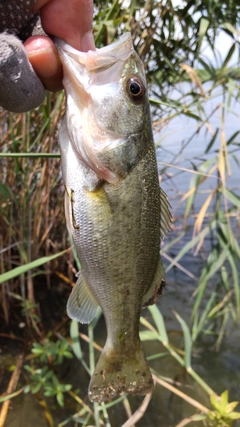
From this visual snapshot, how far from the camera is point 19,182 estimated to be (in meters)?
2.66

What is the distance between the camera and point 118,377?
1.36m

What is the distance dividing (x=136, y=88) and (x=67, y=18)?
0.98 ft

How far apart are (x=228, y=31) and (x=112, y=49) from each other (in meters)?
1.90

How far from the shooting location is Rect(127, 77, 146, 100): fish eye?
1230 millimetres

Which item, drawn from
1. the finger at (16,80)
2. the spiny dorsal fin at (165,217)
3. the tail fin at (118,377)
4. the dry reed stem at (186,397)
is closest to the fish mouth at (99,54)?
the finger at (16,80)

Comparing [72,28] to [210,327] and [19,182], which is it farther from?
[210,327]

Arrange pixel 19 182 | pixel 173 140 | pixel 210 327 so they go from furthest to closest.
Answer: pixel 173 140 < pixel 210 327 < pixel 19 182

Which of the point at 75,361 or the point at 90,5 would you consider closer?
the point at 90,5

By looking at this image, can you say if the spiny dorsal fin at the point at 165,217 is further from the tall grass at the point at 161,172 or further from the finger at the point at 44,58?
the tall grass at the point at 161,172

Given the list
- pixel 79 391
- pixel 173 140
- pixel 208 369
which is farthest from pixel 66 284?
pixel 173 140

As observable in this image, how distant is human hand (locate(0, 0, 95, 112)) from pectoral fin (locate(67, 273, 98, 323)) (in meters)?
0.58

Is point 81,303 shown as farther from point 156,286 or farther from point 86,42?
point 86,42

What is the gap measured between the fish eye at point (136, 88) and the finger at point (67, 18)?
7.8 inches

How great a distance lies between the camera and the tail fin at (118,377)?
1.35 m
